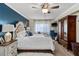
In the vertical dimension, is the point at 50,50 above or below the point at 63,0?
below

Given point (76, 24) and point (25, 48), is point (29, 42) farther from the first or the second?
point (76, 24)

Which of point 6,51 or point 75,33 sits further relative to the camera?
point 75,33

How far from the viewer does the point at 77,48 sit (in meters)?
3.37

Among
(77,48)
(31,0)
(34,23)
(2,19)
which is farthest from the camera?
(34,23)

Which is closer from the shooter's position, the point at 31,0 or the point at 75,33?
the point at 31,0

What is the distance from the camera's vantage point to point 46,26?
33.5 ft

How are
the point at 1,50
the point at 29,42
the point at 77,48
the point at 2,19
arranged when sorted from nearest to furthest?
the point at 1,50, the point at 77,48, the point at 2,19, the point at 29,42

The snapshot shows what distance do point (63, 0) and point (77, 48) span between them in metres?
2.58

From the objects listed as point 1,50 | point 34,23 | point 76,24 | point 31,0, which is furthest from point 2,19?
point 34,23

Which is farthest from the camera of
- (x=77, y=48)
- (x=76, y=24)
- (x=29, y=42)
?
(x=76, y=24)

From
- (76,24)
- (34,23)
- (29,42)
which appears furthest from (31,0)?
(34,23)

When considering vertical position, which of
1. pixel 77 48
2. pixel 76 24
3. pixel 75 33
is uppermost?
pixel 76 24

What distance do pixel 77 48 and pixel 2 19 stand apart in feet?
8.01

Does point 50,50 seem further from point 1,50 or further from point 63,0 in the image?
point 63,0
